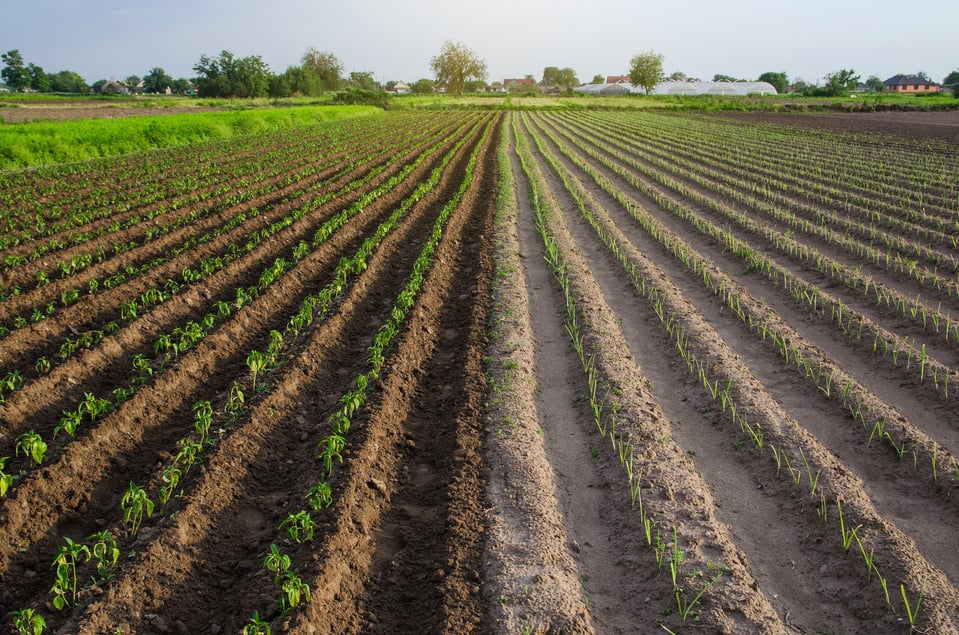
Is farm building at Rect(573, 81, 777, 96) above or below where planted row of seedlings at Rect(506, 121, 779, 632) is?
above

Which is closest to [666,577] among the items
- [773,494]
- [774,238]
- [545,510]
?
[545,510]

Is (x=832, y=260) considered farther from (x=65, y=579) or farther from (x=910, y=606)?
(x=65, y=579)

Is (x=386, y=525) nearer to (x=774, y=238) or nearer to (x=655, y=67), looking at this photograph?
(x=774, y=238)

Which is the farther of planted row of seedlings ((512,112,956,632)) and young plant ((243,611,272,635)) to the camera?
planted row of seedlings ((512,112,956,632))

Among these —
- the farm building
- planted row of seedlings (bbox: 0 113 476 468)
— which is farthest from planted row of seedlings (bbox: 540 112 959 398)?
the farm building

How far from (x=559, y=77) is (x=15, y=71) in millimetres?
121006

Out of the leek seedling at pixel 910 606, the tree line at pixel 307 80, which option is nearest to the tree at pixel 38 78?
the tree line at pixel 307 80

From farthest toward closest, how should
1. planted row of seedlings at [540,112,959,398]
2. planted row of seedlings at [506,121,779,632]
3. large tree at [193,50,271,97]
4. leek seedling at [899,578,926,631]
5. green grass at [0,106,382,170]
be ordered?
large tree at [193,50,271,97], green grass at [0,106,382,170], planted row of seedlings at [540,112,959,398], planted row of seedlings at [506,121,779,632], leek seedling at [899,578,926,631]

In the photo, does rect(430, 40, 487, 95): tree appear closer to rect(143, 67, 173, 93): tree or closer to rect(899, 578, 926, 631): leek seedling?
rect(143, 67, 173, 93): tree

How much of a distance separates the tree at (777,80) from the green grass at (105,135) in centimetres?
10273

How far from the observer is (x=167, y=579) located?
12.5 feet

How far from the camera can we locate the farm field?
3.78 meters

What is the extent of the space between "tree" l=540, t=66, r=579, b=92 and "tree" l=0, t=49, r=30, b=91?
4491 inches

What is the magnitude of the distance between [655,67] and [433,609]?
354 feet
